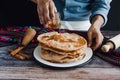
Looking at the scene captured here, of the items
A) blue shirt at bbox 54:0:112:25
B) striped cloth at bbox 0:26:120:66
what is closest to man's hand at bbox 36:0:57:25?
striped cloth at bbox 0:26:120:66

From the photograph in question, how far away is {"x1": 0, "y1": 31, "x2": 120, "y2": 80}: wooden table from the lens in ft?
3.63

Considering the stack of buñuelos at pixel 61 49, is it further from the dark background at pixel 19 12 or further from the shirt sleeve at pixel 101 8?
the dark background at pixel 19 12

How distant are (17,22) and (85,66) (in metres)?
1.09

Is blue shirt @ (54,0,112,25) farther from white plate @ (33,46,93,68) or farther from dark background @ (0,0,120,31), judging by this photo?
white plate @ (33,46,93,68)

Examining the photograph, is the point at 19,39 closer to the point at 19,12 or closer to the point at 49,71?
the point at 49,71

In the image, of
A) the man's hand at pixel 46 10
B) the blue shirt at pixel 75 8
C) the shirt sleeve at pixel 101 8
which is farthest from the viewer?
the blue shirt at pixel 75 8

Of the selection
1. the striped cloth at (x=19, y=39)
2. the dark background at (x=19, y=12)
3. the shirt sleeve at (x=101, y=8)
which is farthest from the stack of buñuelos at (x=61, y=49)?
the dark background at (x=19, y=12)

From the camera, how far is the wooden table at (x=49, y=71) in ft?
3.63

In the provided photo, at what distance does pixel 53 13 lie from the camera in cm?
124

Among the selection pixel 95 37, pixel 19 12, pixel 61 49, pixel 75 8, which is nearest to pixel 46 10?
pixel 61 49

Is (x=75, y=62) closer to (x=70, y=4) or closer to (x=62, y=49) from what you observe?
(x=62, y=49)

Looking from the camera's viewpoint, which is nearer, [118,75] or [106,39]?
[118,75]

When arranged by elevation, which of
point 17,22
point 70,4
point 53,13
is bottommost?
point 17,22

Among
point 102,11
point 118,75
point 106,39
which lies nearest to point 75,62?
point 118,75
